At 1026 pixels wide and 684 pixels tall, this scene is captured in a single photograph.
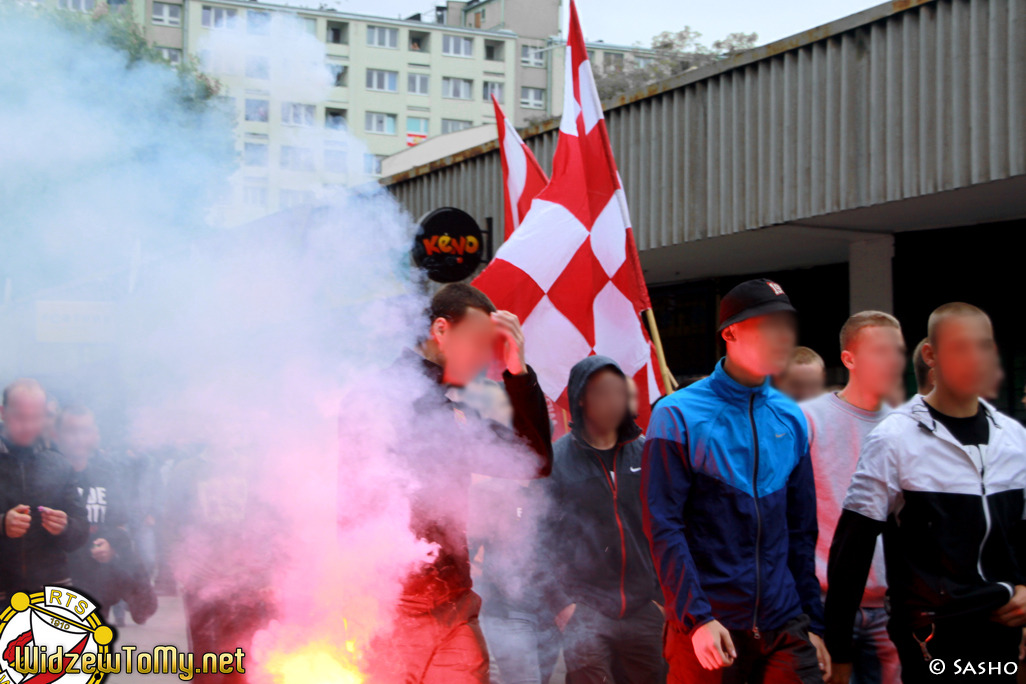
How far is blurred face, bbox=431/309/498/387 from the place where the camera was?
9.98ft

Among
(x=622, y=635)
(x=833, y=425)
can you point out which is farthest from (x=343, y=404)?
(x=833, y=425)

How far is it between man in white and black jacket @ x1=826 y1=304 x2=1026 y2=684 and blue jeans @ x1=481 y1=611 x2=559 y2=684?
1.23m

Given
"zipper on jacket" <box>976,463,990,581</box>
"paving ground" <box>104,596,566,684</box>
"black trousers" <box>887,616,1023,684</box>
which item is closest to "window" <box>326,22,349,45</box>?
"paving ground" <box>104,596,566,684</box>

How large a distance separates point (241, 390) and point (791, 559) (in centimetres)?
220

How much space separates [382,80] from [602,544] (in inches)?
254

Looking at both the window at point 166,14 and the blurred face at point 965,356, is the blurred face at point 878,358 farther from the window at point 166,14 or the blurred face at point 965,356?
the window at point 166,14

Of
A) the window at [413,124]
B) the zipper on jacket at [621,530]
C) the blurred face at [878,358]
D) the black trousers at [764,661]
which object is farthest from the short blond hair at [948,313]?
the window at [413,124]

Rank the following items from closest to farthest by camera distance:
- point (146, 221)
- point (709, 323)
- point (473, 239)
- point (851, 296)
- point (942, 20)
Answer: point (146, 221) < point (942, 20) < point (473, 239) < point (851, 296) < point (709, 323)

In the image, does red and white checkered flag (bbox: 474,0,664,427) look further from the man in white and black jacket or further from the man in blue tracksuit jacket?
the man in white and black jacket

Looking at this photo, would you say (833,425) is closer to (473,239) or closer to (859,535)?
(859,535)

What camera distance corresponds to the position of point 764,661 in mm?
2840

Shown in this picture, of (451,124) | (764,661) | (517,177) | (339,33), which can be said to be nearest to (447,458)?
(764,661)

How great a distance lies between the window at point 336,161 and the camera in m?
4.50

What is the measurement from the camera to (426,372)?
3.02m
